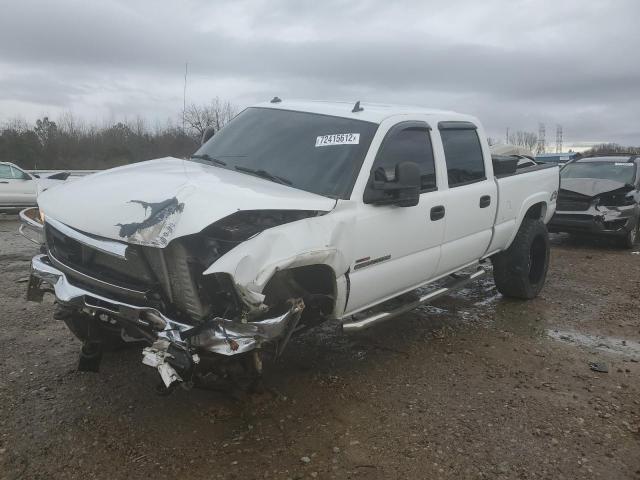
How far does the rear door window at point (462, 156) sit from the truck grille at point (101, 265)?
272cm

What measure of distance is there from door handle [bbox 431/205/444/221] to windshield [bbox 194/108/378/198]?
0.82 meters

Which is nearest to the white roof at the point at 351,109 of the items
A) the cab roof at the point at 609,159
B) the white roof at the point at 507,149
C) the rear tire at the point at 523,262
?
the rear tire at the point at 523,262

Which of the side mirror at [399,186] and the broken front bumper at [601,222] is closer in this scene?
the side mirror at [399,186]

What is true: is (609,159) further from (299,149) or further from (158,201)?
(158,201)

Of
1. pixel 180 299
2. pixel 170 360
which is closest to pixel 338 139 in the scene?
pixel 180 299

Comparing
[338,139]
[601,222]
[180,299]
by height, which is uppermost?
[338,139]

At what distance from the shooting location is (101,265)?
306cm

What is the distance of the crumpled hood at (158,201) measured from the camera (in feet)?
8.78

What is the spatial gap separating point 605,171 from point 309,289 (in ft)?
30.3

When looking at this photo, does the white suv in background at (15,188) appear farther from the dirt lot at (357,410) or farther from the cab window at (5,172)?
the dirt lot at (357,410)

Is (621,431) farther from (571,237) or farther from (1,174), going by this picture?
(1,174)

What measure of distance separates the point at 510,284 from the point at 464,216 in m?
1.77

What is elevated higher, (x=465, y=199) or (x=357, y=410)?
(x=465, y=199)

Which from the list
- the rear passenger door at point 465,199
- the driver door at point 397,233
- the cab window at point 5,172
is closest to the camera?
the driver door at point 397,233
